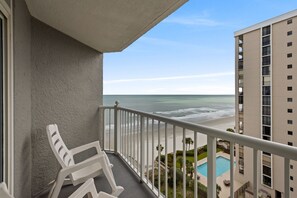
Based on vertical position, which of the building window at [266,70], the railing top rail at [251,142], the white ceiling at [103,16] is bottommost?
the railing top rail at [251,142]

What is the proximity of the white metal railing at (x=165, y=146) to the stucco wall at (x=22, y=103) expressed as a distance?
143 cm

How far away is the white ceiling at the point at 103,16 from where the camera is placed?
70.2 inches

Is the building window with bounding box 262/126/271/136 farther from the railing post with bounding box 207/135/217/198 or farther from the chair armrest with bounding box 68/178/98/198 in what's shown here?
the chair armrest with bounding box 68/178/98/198

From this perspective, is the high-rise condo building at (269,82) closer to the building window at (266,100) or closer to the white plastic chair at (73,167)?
the building window at (266,100)

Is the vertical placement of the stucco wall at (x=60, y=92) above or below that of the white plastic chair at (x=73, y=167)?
above

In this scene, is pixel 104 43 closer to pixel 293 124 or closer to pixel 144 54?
pixel 293 124

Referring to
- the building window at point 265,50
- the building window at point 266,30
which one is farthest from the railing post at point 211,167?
the building window at point 266,30

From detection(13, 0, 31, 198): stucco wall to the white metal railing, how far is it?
4.68 ft

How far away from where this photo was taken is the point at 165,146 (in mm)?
2100

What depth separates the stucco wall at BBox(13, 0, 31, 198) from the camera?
163 centimetres

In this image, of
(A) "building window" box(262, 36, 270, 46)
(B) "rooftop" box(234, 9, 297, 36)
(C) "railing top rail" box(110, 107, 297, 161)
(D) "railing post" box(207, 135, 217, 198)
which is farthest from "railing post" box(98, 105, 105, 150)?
(B) "rooftop" box(234, 9, 297, 36)

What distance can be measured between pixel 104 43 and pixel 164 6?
4.95ft

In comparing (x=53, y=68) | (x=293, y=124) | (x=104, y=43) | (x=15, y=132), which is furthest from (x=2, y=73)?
(x=293, y=124)

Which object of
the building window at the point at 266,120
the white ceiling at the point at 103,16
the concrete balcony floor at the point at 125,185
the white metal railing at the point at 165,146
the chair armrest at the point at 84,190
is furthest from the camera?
the building window at the point at 266,120
